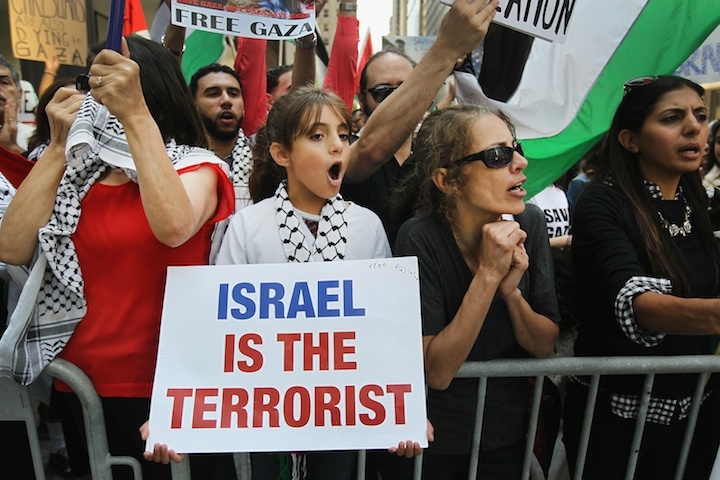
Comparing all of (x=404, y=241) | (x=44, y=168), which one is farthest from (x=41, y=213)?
(x=404, y=241)

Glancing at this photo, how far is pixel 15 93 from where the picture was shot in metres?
3.62

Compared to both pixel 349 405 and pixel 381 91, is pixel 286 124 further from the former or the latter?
pixel 349 405

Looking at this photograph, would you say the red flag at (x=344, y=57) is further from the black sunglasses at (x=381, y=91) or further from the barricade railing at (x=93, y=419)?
the barricade railing at (x=93, y=419)

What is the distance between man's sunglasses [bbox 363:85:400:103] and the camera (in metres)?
2.73

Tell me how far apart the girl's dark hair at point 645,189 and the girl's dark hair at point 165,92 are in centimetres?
161

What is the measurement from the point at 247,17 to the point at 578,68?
1685 millimetres

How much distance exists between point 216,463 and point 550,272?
1.38m

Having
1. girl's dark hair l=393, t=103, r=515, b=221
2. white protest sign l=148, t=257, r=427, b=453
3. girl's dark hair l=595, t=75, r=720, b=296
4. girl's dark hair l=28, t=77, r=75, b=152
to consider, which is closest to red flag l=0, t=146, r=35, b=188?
girl's dark hair l=28, t=77, r=75, b=152

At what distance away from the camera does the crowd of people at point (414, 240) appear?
171 centimetres

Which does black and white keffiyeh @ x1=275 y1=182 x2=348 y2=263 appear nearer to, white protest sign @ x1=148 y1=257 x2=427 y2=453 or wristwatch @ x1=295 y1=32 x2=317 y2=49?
white protest sign @ x1=148 y1=257 x2=427 y2=453

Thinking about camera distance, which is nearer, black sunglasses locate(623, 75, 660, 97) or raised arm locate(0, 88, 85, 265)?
raised arm locate(0, 88, 85, 265)

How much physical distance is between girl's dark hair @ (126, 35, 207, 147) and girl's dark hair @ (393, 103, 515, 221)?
0.84 metres

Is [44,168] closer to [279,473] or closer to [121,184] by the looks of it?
[121,184]

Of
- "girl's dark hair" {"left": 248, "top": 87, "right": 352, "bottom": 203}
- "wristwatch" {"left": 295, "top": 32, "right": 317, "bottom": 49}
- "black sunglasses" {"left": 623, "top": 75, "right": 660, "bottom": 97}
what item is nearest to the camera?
"girl's dark hair" {"left": 248, "top": 87, "right": 352, "bottom": 203}
